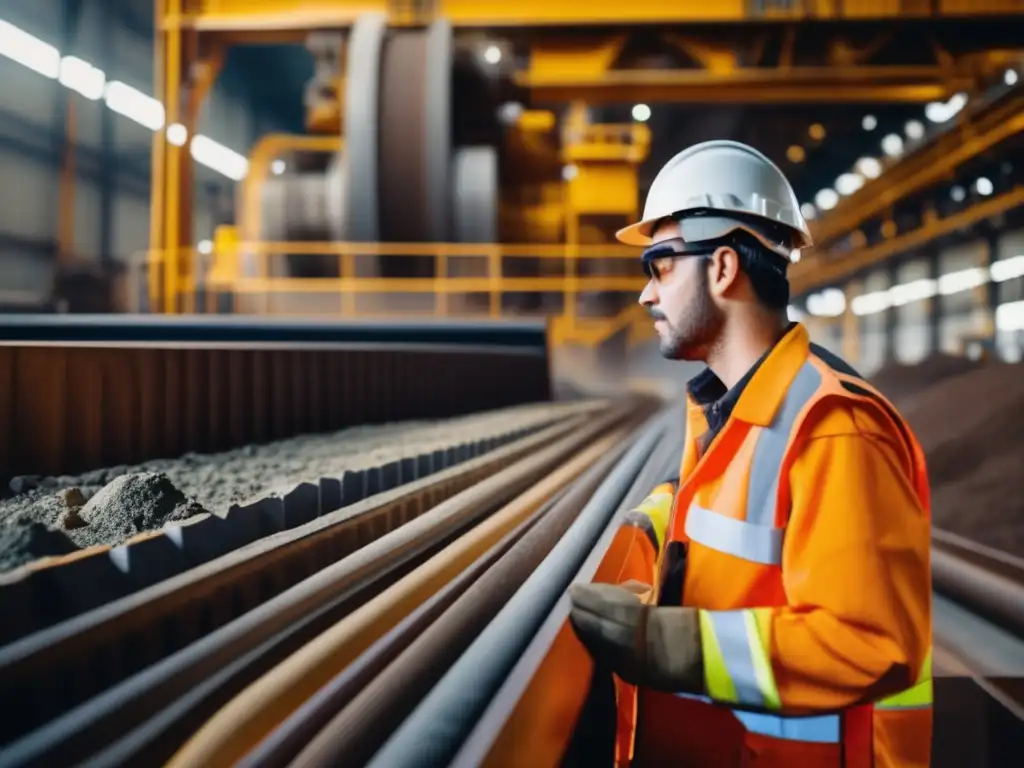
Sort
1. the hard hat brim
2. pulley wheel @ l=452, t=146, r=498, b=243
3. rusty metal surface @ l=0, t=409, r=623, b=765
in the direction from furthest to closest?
pulley wheel @ l=452, t=146, r=498, b=243
the hard hat brim
rusty metal surface @ l=0, t=409, r=623, b=765

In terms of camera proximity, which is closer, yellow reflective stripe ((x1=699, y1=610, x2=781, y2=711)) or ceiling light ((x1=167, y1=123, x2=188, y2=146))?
yellow reflective stripe ((x1=699, y1=610, x2=781, y2=711))

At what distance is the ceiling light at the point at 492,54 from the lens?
612 centimetres

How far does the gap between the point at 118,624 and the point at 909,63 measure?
762cm

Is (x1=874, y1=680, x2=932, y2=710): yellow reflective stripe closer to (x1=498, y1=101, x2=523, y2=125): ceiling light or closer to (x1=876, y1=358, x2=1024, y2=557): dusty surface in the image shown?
(x1=876, y1=358, x2=1024, y2=557): dusty surface

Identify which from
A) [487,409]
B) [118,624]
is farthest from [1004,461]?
[118,624]

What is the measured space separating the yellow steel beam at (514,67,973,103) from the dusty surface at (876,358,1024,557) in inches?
115

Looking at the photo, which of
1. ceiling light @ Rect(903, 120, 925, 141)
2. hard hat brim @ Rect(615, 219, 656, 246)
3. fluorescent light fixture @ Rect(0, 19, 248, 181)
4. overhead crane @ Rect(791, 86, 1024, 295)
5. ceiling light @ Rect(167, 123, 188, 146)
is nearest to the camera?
hard hat brim @ Rect(615, 219, 656, 246)

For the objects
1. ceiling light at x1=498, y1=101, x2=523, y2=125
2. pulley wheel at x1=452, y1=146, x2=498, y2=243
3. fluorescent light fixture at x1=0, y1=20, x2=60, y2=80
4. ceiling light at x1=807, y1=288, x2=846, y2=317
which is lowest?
pulley wheel at x1=452, y1=146, x2=498, y2=243

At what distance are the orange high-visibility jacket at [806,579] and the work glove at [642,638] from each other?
0.08ft

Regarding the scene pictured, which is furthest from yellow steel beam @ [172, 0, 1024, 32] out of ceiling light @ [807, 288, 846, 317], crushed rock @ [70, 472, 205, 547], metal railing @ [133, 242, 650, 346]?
ceiling light @ [807, 288, 846, 317]

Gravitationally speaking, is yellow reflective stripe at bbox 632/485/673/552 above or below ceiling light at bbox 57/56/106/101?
below

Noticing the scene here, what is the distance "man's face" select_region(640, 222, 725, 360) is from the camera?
3.76 feet

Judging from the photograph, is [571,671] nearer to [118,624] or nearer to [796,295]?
[118,624]

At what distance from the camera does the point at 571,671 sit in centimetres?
111
